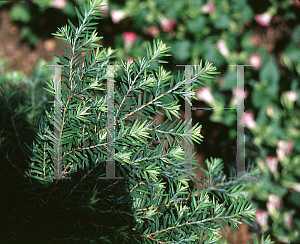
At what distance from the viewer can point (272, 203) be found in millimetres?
1270

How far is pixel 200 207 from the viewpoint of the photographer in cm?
54

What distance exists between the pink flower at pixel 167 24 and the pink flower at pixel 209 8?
159mm

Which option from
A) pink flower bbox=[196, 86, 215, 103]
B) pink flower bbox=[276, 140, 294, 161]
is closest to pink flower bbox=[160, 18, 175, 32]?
pink flower bbox=[196, 86, 215, 103]

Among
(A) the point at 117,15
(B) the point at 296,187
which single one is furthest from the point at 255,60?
(A) the point at 117,15

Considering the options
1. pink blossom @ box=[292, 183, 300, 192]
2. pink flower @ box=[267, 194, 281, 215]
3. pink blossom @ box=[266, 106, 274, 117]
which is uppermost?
pink blossom @ box=[266, 106, 274, 117]

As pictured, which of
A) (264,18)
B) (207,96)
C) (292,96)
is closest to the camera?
(292,96)

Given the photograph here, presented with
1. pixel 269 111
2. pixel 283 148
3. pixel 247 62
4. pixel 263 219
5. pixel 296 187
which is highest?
pixel 247 62

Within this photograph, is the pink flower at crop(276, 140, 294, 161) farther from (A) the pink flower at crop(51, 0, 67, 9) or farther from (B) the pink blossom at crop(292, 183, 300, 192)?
(A) the pink flower at crop(51, 0, 67, 9)

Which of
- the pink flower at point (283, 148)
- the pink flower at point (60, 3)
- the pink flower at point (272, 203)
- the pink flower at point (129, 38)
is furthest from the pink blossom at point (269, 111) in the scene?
the pink flower at point (60, 3)

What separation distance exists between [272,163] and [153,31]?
2.88ft

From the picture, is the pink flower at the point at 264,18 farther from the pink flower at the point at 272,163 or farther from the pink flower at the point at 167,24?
the pink flower at the point at 272,163

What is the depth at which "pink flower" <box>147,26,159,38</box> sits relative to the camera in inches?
56.6

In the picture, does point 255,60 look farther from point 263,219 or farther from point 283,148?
point 263,219

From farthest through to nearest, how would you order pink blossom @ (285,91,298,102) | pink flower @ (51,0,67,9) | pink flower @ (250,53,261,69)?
1. pink flower @ (51,0,67,9)
2. pink flower @ (250,53,261,69)
3. pink blossom @ (285,91,298,102)
